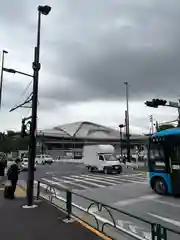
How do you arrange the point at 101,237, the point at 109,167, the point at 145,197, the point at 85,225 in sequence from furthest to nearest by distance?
the point at 109,167 → the point at 145,197 → the point at 85,225 → the point at 101,237

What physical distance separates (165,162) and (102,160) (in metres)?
18.7

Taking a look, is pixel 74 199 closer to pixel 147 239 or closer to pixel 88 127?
pixel 147 239

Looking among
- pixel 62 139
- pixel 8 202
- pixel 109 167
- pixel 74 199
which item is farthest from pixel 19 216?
pixel 62 139

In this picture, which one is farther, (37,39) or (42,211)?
(37,39)

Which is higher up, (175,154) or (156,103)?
(156,103)

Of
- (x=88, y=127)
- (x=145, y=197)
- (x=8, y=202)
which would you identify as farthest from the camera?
(x=88, y=127)

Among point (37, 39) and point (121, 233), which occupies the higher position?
point (37, 39)

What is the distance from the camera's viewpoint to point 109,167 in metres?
31.6

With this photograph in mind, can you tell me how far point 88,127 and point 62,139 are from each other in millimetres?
32296

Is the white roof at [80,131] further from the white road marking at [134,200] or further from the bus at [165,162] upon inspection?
the white road marking at [134,200]

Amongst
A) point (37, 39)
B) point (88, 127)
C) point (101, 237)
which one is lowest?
point (101, 237)

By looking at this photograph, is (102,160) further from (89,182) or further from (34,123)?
(34,123)

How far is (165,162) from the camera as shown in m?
14.9

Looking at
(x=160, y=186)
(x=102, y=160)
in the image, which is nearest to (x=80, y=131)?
(x=102, y=160)
